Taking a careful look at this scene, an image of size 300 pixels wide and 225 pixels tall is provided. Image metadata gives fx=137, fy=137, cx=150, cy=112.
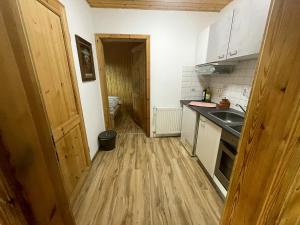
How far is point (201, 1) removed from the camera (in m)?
2.13

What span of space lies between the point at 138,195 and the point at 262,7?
2256mm

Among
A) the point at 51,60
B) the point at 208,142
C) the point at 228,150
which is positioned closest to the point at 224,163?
the point at 228,150

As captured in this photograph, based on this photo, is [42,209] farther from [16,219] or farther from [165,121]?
[165,121]

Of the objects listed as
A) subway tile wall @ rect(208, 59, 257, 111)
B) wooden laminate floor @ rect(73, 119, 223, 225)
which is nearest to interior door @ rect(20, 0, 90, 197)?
wooden laminate floor @ rect(73, 119, 223, 225)

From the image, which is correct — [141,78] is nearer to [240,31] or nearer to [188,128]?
[188,128]

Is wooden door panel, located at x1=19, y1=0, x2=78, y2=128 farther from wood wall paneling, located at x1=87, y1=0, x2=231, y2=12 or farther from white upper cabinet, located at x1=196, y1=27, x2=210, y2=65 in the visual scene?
white upper cabinet, located at x1=196, y1=27, x2=210, y2=65

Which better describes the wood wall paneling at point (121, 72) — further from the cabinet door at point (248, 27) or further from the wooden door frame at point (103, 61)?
the cabinet door at point (248, 27)

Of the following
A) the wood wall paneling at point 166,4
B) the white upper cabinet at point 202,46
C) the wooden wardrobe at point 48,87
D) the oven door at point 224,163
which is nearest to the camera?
the wooden wardrobe at point 48,87

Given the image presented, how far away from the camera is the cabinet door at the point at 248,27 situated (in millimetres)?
1225

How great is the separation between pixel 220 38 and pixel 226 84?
0.73 m

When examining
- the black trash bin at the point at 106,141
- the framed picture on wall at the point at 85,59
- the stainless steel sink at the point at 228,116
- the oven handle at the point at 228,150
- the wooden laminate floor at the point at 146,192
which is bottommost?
the wooden laminate floor at the point at 146,192

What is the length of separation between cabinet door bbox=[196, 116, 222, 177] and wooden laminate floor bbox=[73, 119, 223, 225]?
243 mm

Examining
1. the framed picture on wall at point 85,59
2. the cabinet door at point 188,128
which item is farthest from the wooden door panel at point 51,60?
the cabinet door at point 188,128

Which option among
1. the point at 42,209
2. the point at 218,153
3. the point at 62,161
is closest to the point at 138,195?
the point at 62,161
